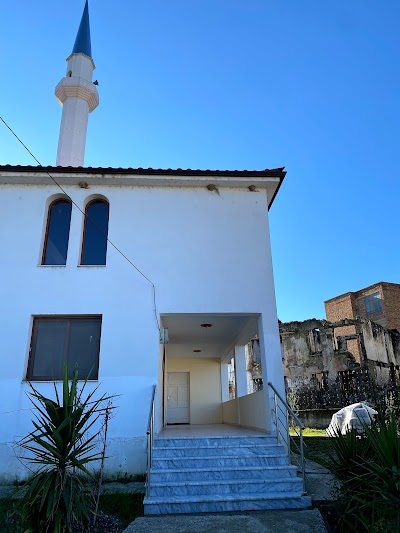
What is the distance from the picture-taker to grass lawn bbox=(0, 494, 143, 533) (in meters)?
6.06

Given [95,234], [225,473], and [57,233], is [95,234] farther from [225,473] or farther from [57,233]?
[225,473]

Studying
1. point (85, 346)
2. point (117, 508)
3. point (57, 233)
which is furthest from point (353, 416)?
point (57, 233)

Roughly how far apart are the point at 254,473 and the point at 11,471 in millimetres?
4947

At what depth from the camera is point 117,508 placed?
678 cm

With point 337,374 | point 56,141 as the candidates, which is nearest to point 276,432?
point 56,141

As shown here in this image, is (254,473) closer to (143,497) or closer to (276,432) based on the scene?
(276,432)

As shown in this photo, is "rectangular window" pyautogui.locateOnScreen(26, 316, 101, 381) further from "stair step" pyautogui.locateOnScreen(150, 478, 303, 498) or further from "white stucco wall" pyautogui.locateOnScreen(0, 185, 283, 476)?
"stair step" pyautogui.locateOnScreen(150, 478, 303, 498)

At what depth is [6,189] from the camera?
35.0 ft

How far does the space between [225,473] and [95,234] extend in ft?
21.0

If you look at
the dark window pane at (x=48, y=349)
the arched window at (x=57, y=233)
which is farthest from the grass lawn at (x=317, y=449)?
the arched window at (x=57, y=233)

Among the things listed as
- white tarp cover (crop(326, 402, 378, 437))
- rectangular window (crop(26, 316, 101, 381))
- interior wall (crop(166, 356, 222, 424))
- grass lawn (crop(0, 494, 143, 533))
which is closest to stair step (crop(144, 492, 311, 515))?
grass lawn (crop(0, 494, 143, 533))

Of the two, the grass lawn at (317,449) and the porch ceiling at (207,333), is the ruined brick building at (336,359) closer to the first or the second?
the grass lawn at (317,449)

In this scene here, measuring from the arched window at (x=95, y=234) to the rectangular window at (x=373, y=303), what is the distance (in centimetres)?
3201

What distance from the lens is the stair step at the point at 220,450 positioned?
812cm
